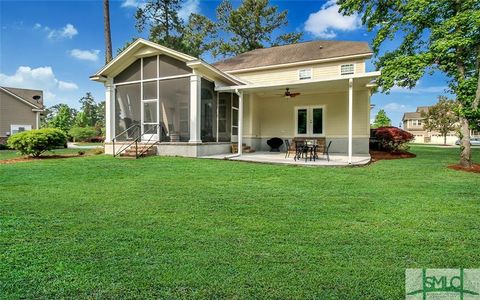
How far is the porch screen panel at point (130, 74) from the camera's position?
1277cm

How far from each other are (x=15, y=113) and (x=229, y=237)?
100 feet

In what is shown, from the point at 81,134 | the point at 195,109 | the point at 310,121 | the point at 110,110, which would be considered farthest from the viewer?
the point at 81,134

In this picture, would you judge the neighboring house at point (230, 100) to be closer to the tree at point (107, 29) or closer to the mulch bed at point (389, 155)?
the mulch bed at point (389, 155)

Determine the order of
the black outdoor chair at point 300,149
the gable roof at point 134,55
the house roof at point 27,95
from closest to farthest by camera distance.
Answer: the black outdoor chair at point 300,149
the gable roof at point 134,55
the house roof at point 27,95

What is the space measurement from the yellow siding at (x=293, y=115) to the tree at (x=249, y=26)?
51.1ft

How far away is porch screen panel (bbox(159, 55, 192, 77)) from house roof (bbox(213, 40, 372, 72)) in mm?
6673

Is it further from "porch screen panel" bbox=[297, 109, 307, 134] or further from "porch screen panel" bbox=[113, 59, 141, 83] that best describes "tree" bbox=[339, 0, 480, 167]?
"porch screen panel" bbox=[113, 59, 141, 83]

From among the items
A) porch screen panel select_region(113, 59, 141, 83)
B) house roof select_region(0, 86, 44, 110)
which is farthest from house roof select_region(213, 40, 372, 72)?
house roof select_region(0, 86, 44, 110)

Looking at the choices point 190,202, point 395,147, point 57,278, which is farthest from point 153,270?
point 395,147

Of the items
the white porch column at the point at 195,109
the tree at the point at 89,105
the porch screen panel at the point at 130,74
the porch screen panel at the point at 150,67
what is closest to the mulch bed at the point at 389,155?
the white porch column at the point at 195,109

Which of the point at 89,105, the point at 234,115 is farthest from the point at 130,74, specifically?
the point at 89,105

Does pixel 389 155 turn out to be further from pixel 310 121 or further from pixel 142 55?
pixel 142 55

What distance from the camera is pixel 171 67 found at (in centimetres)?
1198

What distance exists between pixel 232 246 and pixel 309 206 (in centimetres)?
210
